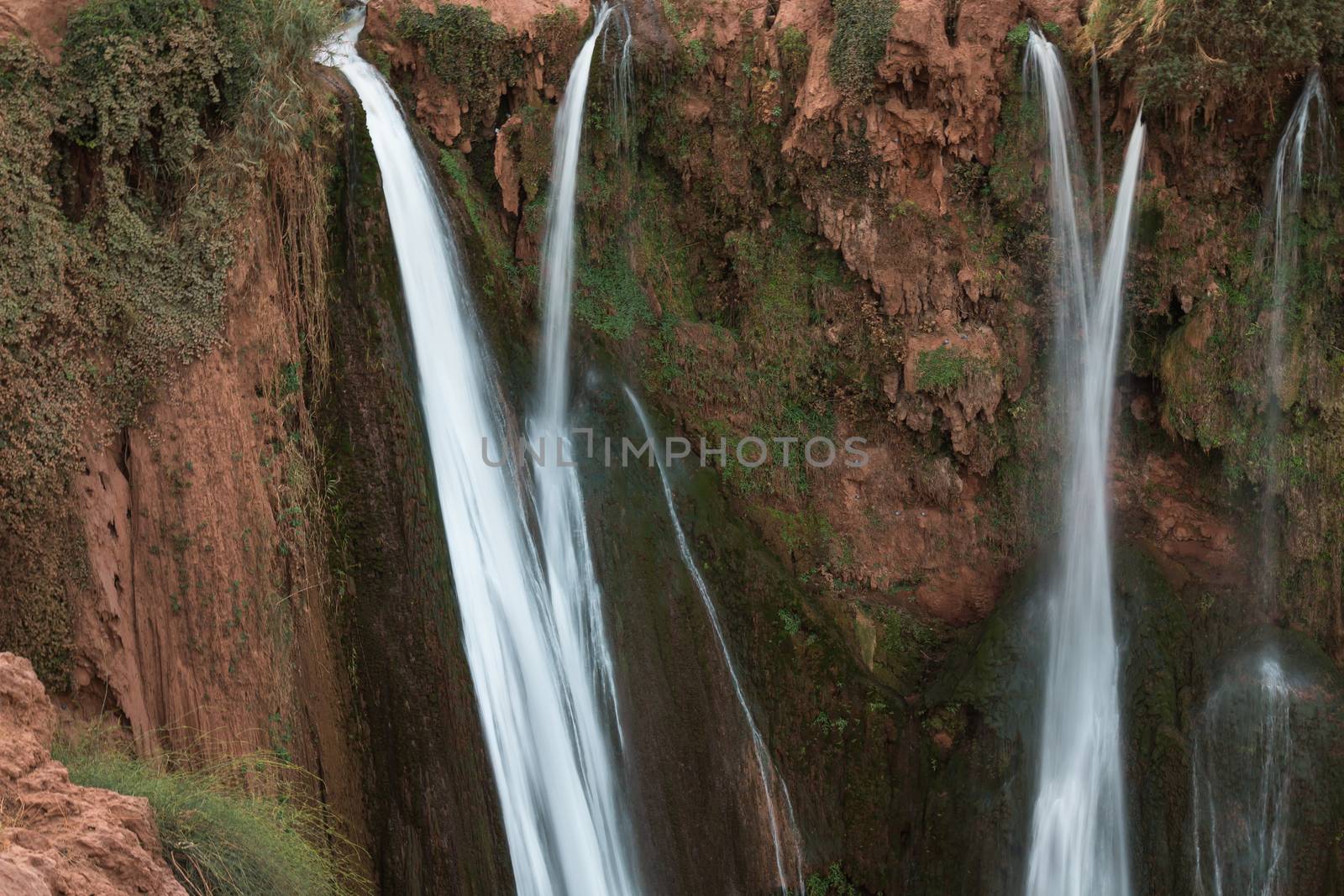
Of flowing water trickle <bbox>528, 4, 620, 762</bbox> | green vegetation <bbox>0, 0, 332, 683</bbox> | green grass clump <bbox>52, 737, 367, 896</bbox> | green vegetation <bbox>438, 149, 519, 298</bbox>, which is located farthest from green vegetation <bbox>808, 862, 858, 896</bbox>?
green vegetation <bbox>0, 0, 332, 683</bbox>

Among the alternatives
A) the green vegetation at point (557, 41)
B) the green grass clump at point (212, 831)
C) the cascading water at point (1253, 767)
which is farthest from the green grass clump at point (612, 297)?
the cascading water at point (1253, 767)

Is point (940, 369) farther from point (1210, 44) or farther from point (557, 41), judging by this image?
point (557, 41)

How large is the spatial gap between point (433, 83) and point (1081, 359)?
7.07 metres

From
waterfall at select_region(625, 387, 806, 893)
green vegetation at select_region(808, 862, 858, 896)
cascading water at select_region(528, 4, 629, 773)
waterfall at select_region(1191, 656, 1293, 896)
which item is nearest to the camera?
cascading water at select_region(528, 4, 629, 773)

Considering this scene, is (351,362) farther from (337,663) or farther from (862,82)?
(862,82)

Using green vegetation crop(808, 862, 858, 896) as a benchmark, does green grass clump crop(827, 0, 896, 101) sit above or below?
above

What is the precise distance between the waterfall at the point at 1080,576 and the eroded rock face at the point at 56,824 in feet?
24.3

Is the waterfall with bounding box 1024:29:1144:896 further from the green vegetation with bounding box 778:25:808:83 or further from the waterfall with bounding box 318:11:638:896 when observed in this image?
the waterfall with bounding box 318:11:638:896

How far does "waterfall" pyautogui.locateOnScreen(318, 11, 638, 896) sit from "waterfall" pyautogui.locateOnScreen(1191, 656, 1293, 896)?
5002mm

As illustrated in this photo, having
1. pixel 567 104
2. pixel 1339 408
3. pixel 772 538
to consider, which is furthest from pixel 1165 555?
pixel 567 104

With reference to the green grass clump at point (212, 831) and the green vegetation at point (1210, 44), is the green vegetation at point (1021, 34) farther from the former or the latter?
the green grass clump at point (212, 831)

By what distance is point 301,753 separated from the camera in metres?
7.80

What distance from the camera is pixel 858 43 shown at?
10828mm

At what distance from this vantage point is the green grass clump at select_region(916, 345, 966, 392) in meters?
11.1
